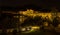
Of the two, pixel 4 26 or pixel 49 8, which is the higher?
pixel 49 8

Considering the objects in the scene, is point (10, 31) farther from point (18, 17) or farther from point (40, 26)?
point (40, 26)

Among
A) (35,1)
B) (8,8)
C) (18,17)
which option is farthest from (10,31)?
(35,1)

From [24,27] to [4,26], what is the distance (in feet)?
0.68

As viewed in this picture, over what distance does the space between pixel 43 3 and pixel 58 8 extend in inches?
7.2

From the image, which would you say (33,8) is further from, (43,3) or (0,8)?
(0,8)

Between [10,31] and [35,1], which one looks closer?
[10,31]

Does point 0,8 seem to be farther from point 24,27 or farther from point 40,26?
point 40,26

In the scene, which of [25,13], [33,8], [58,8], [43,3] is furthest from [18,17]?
[58,8]

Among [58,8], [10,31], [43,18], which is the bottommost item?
[10,31]

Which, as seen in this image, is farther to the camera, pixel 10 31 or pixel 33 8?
pixel 33 8

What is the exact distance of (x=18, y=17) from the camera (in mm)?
1512

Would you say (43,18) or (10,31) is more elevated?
(43,18)

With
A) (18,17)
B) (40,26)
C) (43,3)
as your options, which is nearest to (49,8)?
(43,3)

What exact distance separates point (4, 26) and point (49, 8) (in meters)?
0.55
